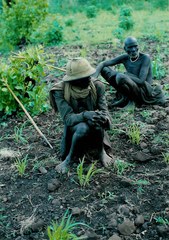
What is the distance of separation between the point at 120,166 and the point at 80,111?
76cm

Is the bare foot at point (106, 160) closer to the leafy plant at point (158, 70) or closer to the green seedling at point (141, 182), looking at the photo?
the green seedling at point (141, 182)

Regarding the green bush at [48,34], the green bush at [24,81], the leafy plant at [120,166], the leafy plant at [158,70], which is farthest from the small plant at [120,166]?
the green bush at [48,34]

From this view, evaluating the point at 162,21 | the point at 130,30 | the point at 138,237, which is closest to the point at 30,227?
the point at 138,237

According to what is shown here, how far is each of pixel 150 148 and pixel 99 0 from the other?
13.0 metres

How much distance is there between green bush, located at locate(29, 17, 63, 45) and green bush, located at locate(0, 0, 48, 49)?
177 millimetres

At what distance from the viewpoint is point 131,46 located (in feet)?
17.5

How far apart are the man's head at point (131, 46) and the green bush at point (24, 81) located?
123 centimetres

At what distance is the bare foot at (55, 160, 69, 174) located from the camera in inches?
164

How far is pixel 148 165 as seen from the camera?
427cm

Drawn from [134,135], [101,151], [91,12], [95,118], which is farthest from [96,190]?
[91,12]

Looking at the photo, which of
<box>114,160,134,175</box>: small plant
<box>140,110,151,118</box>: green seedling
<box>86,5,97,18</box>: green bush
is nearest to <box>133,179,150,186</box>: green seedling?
<box>114,160,134,175</box>: small plant

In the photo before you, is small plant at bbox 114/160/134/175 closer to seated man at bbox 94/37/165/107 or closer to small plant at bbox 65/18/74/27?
seated man at bbox 94/37/165/107

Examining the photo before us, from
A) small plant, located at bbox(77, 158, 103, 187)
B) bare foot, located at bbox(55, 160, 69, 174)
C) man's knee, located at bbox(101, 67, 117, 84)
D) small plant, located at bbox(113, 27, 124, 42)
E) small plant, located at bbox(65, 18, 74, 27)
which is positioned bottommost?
small plant, located at bbox(65, 18, 74, 27)

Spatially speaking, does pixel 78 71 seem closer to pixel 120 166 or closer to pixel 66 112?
pixel 66 112
